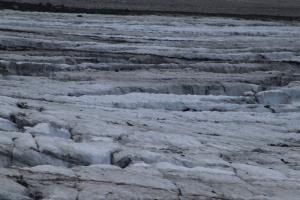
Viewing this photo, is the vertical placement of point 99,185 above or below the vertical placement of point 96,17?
Answer: below

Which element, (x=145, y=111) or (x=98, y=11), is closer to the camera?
(x=145, y=111)

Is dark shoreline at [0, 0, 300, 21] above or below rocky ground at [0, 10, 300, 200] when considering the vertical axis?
above

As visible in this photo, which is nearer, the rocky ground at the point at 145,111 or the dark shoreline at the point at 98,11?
the rocky ground at the point at 145,111

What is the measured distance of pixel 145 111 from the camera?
7.14m

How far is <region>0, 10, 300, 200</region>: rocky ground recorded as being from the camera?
4.41 meters

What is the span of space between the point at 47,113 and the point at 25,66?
2.62 metres

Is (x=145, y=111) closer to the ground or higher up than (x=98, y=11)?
closer to the ground

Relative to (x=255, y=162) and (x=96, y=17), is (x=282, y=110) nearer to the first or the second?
(x=255, y=162)

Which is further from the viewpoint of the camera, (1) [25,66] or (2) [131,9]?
(2) [131,9]

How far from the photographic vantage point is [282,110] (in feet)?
25.7

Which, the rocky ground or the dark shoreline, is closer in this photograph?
the rocky ground

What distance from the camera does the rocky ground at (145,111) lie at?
173 inches

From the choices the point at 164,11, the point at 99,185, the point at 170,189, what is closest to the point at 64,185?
the point at 99,185

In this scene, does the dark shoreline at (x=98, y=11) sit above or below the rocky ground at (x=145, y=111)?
above
